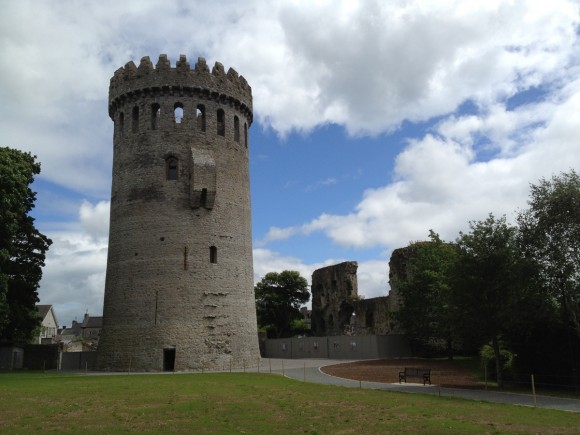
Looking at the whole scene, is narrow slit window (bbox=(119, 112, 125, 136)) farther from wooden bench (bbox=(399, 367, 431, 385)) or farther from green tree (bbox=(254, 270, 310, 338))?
green tree (bbox=(254, 270, 310, 338))

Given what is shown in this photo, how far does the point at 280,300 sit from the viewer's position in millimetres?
63656

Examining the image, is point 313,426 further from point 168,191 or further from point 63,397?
point 168,191

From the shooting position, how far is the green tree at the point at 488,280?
69.1 feet

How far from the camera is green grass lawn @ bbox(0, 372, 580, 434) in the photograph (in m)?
12.0

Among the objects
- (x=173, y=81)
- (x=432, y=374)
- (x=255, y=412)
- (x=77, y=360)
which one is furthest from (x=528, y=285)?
(x=77, y=360)

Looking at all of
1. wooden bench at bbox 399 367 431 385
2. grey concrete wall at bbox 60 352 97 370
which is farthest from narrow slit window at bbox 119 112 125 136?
wooden bench at bbox 399 367 431 385

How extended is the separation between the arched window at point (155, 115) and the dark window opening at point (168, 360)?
13741 millimetres

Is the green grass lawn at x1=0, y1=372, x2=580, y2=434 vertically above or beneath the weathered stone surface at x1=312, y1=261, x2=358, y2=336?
beneath

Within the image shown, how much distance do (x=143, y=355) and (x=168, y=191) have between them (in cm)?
978

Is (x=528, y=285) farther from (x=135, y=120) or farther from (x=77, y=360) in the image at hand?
(x=77, y=360)

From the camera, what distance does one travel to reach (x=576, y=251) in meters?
19.8

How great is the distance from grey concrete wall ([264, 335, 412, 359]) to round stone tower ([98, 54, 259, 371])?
10.3 m

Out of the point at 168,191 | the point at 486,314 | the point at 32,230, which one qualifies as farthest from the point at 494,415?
the point at 32,230

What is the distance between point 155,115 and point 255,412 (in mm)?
23851
